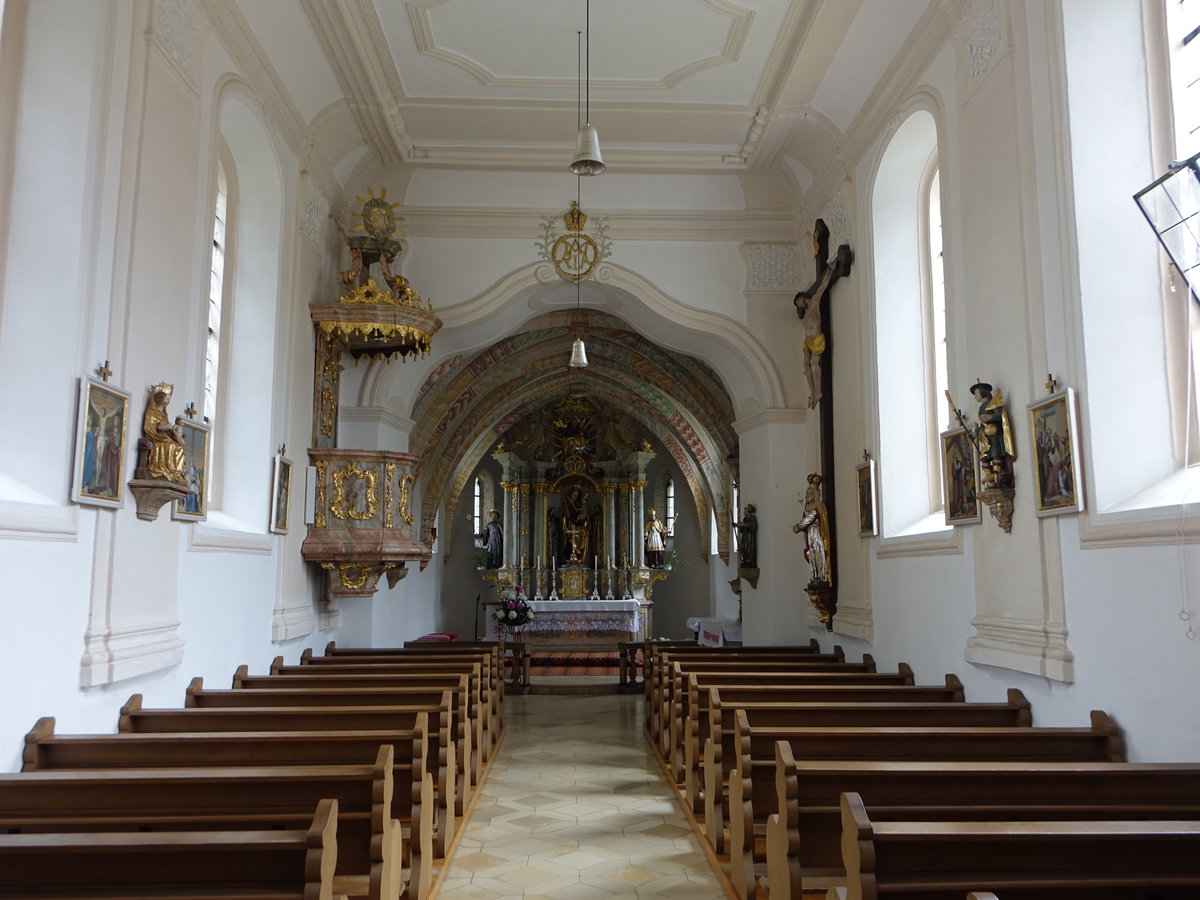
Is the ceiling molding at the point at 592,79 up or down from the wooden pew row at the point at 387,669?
up

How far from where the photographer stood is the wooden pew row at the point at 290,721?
5.14m

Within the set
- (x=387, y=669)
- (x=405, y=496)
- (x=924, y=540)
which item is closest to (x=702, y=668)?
(x=924, y=540)

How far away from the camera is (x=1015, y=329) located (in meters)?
5.76

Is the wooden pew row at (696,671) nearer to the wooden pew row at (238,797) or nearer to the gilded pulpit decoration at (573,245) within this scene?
the wooden pew row at (238,797)

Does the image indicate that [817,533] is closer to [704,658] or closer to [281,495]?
[704,658]

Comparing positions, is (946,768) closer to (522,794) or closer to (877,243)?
(522,794)

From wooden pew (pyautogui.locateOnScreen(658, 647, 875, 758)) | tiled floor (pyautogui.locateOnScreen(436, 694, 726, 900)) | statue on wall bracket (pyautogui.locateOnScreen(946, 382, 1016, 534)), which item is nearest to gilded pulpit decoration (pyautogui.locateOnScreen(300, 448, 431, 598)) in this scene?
tiled floor (pyautogui.locateOnScreen(436, 694, 726, 900))

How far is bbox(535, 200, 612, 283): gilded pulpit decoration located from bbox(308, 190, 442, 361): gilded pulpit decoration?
1.74 m

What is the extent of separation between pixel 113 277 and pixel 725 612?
48.9 feet

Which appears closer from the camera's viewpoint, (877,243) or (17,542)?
(17,542)

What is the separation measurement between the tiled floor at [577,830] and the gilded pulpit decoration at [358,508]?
7.00 feet

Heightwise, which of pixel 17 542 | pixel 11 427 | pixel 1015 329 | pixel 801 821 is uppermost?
pixel 1015 329

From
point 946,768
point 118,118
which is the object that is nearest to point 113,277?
point 118,118

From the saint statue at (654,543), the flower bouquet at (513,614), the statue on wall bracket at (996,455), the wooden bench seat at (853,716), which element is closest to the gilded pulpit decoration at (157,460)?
the wooden bench seat at (853,716)
